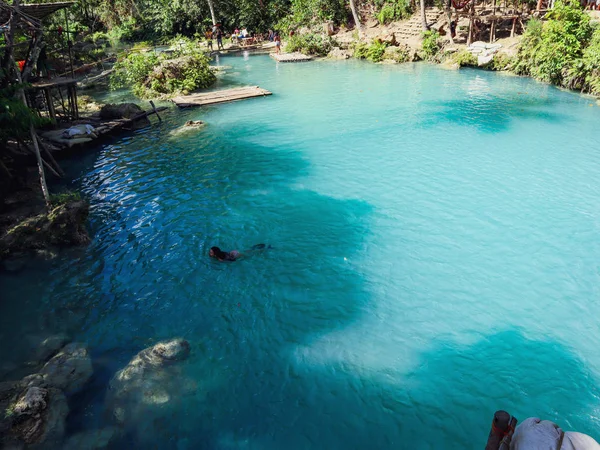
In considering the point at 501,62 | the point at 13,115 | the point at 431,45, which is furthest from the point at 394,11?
the point at 13,115

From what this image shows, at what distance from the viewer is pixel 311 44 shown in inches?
1420

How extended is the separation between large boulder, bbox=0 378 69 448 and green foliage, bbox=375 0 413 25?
3818 cm

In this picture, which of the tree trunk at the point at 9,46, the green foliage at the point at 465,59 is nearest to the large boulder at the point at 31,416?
the tree trunk at the point at 9,46

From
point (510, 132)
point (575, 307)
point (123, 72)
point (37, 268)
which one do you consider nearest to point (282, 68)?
point (123, 72)

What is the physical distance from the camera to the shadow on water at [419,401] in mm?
6012

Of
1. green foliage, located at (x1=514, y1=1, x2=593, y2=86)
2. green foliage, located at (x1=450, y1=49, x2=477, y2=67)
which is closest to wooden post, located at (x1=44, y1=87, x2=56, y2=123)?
green foliage, located at (x1=514, y1=1, x2=593, y2=86)

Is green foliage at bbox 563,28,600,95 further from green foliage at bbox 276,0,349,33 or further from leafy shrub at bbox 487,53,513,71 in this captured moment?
green foliage at bbox 276,0,349,33

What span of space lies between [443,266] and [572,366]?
10.1ft

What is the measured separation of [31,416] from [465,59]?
92.7ft

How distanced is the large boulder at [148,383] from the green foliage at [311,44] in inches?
1317

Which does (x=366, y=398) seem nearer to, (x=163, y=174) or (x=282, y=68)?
(x=163, y=174)

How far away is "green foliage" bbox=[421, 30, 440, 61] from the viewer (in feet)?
97.9

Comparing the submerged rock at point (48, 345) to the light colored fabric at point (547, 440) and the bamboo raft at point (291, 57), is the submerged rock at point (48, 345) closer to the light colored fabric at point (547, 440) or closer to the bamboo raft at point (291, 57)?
the light colored fabric at point (547, 440)

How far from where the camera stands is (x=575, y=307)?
317 inches
